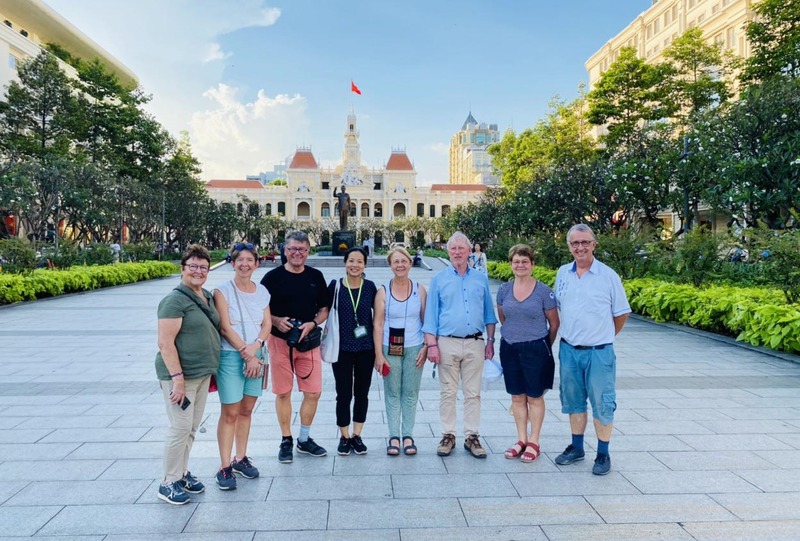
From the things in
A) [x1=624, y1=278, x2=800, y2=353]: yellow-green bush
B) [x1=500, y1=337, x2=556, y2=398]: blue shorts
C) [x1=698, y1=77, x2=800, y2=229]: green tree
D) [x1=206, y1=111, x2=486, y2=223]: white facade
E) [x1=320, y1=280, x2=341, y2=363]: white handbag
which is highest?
[x1=206, y1=111, x2=486, y2=223]: white facade

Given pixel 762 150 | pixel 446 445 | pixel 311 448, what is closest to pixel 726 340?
pixel 762 150

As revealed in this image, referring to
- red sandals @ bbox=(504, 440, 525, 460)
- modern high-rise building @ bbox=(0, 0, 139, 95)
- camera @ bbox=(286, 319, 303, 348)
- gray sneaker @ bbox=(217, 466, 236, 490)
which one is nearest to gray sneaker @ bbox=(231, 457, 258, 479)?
gray sneaker @ bbox=(217, 466, 236, 490)

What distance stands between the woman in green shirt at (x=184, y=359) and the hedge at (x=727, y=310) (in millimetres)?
7483

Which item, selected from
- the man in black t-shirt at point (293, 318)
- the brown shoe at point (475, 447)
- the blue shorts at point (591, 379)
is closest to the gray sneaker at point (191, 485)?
the man in black t-shirt at point (293, 318)

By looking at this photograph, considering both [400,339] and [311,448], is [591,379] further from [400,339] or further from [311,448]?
[311,448]

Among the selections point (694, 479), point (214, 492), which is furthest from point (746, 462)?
point (214, 492)

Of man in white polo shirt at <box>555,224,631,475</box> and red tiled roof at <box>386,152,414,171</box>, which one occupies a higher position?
red tiled roof at <box>386,152,414,171</box>

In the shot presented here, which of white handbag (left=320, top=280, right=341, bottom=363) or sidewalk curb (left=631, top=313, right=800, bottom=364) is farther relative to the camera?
sidewalk curb (left=631, top=313, right=800, bottom=364)

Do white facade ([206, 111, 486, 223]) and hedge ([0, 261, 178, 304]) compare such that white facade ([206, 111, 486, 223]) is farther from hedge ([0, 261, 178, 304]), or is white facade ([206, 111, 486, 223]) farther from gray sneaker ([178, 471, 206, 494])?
gray sneaker ([178, 471, 206, 494])

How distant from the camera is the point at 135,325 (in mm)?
11289

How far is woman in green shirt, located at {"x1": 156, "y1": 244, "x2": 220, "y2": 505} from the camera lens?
3395 mm

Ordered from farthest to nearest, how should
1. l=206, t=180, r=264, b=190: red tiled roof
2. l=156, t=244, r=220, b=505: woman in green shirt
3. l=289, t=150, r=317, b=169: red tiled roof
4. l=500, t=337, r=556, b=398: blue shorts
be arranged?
l=289, t=150, r=317, b=169: red tiled roof < l=206, t=180, r=264, b=190: red tiled roof < l=500, t=337, r=556, b=398: blue shorts < l=156, t=244, r=220, b=505: woman in green shirt

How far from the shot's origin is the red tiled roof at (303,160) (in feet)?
293

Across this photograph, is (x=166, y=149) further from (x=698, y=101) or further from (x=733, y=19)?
(x=733, y=19)
